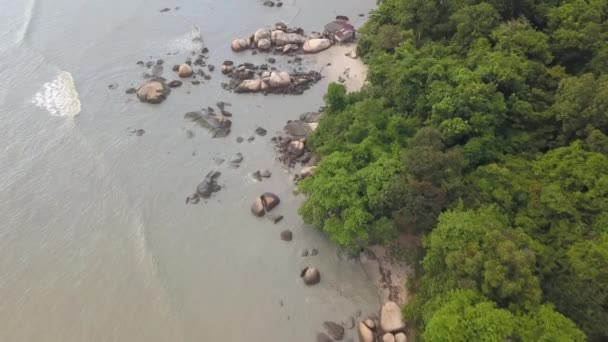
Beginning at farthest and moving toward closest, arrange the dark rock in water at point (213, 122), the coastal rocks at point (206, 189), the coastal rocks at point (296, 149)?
the dark rock in water at point (213, 122) < the coastal rocks at point (296, 149) < the coastal rocks at point (206, 189)

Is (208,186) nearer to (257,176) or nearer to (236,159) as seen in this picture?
(236,159)

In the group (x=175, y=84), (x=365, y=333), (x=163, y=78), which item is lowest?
(x=163, y=78)

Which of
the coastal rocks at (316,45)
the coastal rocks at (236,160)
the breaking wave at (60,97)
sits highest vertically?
the coastal rocks at (316,45)

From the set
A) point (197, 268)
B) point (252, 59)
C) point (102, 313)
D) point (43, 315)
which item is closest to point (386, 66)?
point (252, 59)

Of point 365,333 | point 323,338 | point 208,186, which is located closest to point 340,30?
point 208,186

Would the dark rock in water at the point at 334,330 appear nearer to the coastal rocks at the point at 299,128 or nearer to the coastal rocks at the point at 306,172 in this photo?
the coastal rocks at the point at 306,172

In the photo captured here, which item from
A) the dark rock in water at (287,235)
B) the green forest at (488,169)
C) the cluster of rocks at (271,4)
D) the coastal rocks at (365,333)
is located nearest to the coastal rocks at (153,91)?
the green forest at (488,169)
